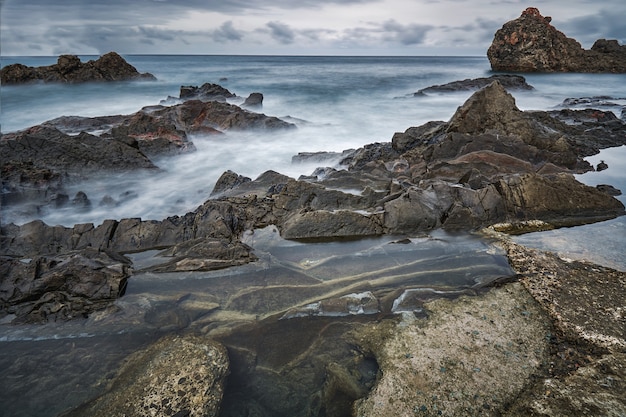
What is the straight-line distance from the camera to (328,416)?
3209mm

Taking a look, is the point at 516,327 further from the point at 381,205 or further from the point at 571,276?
the point at 381,205

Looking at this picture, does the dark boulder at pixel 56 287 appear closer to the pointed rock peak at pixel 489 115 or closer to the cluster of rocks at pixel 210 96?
the pointed rock peak at pixel 489 115

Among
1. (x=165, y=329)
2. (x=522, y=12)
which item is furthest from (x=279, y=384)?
(x=522, y=12)

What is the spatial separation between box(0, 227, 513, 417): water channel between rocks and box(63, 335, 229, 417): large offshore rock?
0.49 ft

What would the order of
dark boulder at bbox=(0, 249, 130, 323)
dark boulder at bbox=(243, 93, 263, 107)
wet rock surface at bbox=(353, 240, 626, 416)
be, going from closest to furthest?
wet rock surface at bbox=(353, 240, 626, 416)
dark boulder at bbox=(0, 249, 130, 323)
dark boulder at bbox=(243, 93, 263, 107)

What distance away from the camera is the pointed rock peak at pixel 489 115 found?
10141 millimetres

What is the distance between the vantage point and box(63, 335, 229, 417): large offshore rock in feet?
10.5

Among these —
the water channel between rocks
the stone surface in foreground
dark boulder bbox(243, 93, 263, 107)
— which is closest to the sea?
the water channel between rocks

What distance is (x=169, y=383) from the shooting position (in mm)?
3402

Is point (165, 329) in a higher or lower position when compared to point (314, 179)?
lower

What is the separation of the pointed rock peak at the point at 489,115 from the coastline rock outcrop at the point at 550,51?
1829 inches

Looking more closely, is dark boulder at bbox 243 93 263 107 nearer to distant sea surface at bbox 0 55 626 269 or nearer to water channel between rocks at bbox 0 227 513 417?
distant sea surface at bbox 0 55 626 269

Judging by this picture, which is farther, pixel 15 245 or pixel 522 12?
pixel 522 12

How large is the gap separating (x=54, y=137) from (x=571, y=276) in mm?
11683
